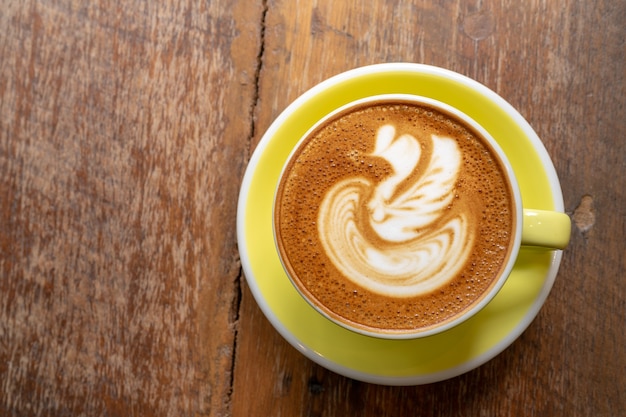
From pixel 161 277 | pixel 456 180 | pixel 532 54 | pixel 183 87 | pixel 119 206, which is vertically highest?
pixel 532 54

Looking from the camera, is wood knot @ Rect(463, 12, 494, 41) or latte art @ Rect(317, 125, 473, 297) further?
wood knot @ Rect(463, 12, 494, 41)

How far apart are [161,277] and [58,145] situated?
12.6 inches

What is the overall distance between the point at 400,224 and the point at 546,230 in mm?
212

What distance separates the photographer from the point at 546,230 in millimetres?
912

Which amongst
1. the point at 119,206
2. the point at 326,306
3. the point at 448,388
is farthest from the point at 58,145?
the point at 448,388

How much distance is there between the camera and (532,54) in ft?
3.76

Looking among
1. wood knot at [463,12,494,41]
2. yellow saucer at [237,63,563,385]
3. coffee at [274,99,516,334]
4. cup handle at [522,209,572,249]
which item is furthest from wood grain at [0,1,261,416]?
cup handle at [522,209,572,249]

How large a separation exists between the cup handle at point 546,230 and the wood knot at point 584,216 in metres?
0.23

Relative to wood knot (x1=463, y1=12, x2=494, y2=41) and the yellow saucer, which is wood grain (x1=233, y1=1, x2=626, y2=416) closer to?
wood knot (x1=463, y1=12, x2=494, y2=41)

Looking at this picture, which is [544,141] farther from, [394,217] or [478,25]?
[394,217]

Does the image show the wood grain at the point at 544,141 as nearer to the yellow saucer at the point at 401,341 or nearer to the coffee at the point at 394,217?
the yellow saucer at the point at 401,341

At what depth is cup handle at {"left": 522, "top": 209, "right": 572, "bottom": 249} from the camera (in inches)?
35.8

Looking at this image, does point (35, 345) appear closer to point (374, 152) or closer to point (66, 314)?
point (66, 314)

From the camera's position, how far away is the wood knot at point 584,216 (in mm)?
1123
